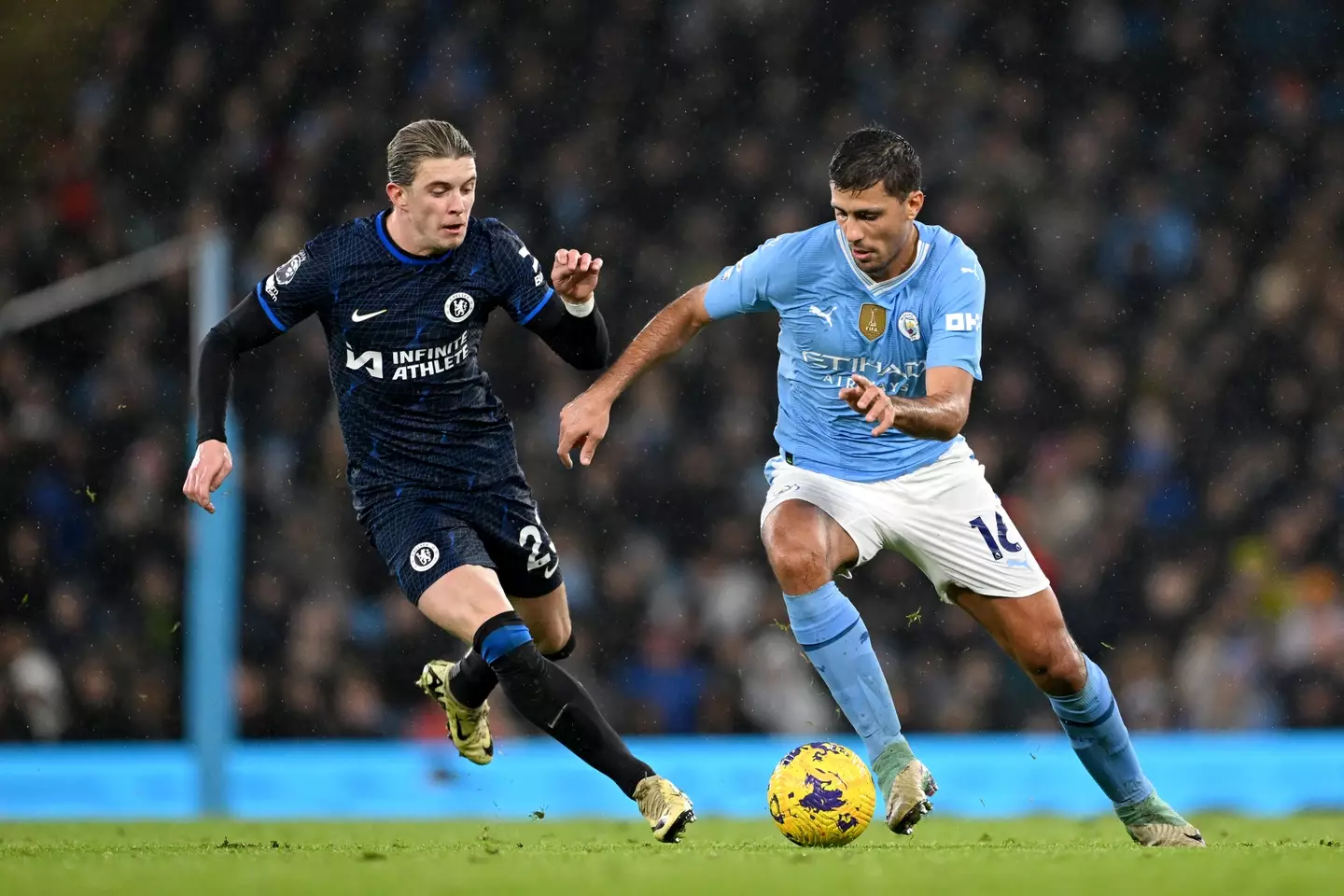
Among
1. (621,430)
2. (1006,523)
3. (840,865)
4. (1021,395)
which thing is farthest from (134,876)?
(1021,395)

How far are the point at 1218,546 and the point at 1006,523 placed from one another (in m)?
7.27

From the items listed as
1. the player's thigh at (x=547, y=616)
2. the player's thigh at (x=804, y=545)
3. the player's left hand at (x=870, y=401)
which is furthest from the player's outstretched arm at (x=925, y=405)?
the player's thigh at (x=547, y=616)

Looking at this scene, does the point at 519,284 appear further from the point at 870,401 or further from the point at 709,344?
the point at 709,344

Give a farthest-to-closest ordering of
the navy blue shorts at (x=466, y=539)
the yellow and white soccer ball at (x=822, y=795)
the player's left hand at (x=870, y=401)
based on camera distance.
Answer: the navy blue shorts at (x=466, y=539) < the yellow and white soccer ball at (x=822, y=795) < the player's left hand at (x=870, y=401)

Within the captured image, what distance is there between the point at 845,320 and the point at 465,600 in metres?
1.60

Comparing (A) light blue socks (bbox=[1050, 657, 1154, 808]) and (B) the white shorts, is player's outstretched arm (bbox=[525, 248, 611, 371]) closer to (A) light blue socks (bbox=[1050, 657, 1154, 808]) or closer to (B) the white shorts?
(B) the white shorts

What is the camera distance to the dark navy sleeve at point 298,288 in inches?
255

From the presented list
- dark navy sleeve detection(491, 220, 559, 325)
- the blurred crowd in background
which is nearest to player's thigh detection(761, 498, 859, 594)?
dark navy sleeve detection(491, 220, 559, 325)

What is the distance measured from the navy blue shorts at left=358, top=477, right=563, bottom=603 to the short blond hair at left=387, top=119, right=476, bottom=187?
1.15m

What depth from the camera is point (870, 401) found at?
529 centimetres

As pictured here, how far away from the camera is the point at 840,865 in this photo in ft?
16.7

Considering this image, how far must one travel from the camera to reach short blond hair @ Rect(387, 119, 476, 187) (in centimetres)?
629

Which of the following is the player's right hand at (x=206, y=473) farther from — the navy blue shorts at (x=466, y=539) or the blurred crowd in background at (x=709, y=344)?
the blurred crowd in background at (x=709, y=344)

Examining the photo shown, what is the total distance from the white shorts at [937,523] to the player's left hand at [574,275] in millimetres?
958
